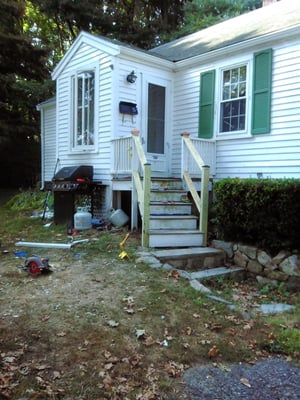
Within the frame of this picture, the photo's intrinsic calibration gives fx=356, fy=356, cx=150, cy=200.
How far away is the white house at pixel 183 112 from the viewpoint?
644 cm

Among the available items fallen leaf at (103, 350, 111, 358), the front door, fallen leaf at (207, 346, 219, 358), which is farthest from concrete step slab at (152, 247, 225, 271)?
the front door

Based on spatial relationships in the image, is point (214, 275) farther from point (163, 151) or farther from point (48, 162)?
point (48, 162)

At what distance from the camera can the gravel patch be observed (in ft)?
7.75

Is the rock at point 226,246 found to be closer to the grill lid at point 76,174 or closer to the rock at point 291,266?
the rock at point 291,266

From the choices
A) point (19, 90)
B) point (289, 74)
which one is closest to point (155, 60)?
point (289, 74)

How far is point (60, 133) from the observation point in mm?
9328

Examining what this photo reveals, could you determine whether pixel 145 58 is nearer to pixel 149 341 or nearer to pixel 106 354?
pixel 149 341

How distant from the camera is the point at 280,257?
5.07 metres

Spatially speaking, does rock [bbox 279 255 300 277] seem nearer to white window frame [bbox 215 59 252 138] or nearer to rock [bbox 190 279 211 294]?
rock [bbox 190 279 211 294]

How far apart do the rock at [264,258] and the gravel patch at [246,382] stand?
249 cm

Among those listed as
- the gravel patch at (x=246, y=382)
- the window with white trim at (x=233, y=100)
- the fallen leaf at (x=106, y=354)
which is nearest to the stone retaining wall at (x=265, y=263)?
the gravel patch at (x=246, y=382)

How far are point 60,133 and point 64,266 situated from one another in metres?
5.41

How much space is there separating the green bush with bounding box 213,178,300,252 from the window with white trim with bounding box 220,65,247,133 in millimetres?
2230

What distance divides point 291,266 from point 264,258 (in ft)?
1.39
